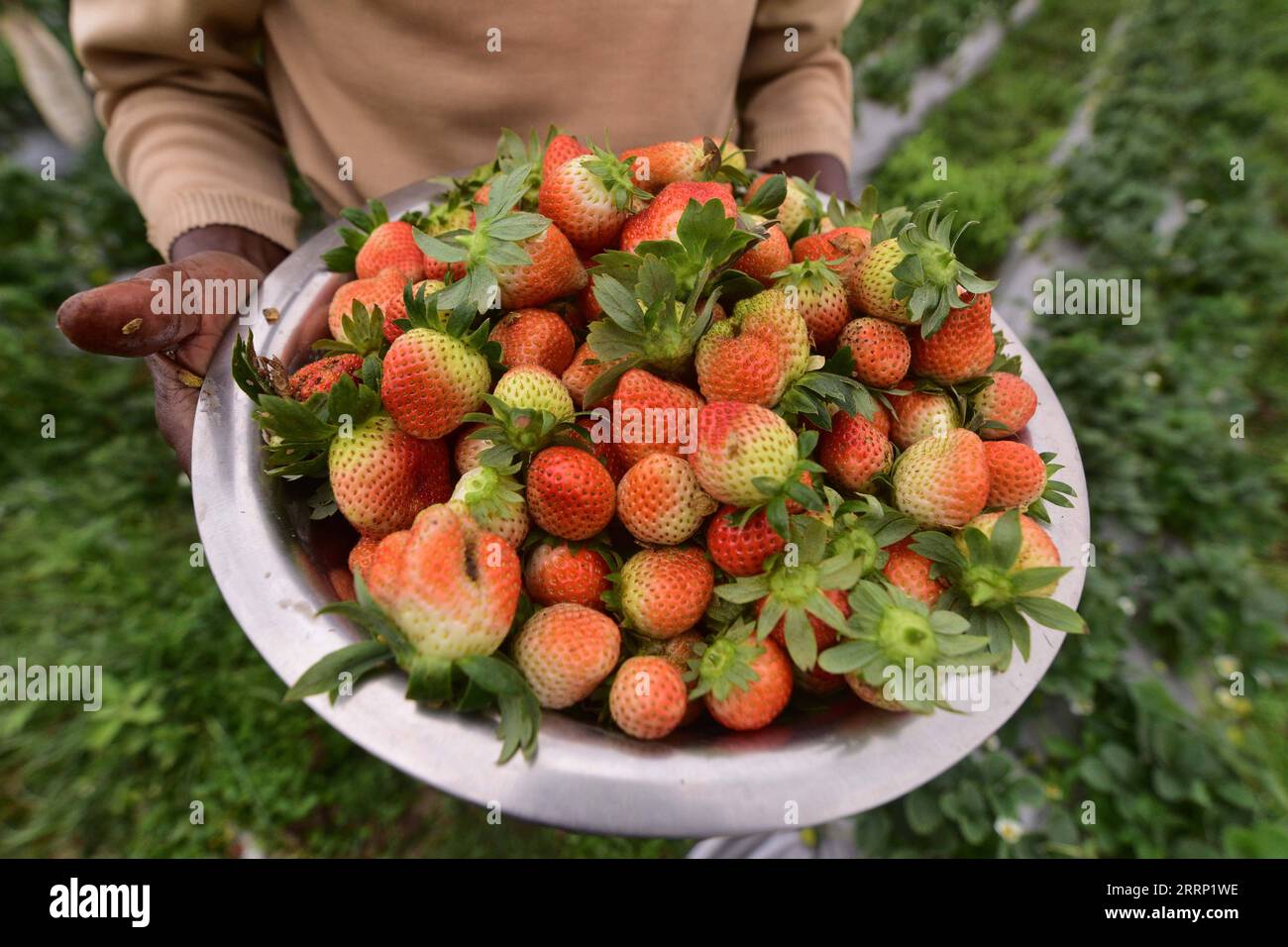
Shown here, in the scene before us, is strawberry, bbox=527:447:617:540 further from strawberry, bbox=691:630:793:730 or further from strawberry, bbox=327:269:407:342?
strawberry, bbox=327:269:407:342

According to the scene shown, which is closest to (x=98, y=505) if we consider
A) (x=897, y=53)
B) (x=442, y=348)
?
(x=442, y=348)

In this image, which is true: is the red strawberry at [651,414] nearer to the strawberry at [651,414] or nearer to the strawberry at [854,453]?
the strawberry at [651,414]

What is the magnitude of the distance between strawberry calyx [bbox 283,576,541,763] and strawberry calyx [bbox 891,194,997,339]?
0.73 meters

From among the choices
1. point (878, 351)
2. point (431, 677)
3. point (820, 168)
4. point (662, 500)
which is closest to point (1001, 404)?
point (878, 351)

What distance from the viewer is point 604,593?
1.05 meters

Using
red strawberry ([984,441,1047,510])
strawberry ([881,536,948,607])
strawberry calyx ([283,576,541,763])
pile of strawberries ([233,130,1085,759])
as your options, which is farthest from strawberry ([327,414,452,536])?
red strawberry ([984,441,1047,510])

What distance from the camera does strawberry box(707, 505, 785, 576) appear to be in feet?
3.24

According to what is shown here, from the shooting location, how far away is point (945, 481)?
0.99 m

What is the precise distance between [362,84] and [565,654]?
1367 millimetres

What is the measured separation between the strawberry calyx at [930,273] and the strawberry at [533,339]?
50 centimetres

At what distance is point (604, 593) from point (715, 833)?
0.34m

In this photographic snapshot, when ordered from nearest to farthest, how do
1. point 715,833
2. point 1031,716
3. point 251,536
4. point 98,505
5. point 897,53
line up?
point 715,833 → point 251,536 → point 1031,716 → point 98,505 → point 897,53

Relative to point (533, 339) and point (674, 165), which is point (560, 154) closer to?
point (674, 165)
